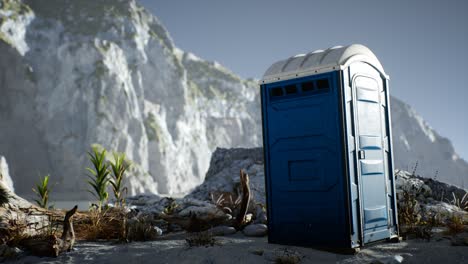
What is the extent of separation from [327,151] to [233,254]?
6.06 feet

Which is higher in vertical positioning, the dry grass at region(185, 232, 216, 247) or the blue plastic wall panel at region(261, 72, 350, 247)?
the blue plastic wall panel at region(261, 72, 350, 247)

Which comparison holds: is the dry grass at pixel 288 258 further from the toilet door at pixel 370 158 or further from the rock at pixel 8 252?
the rock at pixel 8 252

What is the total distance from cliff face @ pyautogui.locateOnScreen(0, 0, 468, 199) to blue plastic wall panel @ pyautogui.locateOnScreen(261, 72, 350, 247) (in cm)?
6177

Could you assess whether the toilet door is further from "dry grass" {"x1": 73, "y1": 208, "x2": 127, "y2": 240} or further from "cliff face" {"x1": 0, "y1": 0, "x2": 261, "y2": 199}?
"cliff face" {"x1": 0, "y1": 0, "x2": 261, "y2": 199}

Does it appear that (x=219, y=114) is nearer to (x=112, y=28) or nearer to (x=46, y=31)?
(x=112, y=28)

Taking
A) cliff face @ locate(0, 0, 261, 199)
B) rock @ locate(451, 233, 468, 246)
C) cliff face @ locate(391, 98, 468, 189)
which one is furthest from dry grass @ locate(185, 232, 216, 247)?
cliff face @ locate(391, 98, 468, 189)

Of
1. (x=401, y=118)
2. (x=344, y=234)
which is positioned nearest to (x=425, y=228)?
(x=344, y=234)

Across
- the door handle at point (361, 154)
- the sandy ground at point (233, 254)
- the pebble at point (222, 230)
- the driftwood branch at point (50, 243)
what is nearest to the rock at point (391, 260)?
the sandy ground at point (233, 254)

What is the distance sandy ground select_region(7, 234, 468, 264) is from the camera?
15.6 ft

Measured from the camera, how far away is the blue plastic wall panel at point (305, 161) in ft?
17.4

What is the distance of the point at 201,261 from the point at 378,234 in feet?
8.88

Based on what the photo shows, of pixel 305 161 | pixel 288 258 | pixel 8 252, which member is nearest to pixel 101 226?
pixel 8 252

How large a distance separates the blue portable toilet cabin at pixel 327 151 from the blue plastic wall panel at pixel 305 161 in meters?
0.01

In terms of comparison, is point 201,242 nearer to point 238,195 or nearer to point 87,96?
point 238,195
